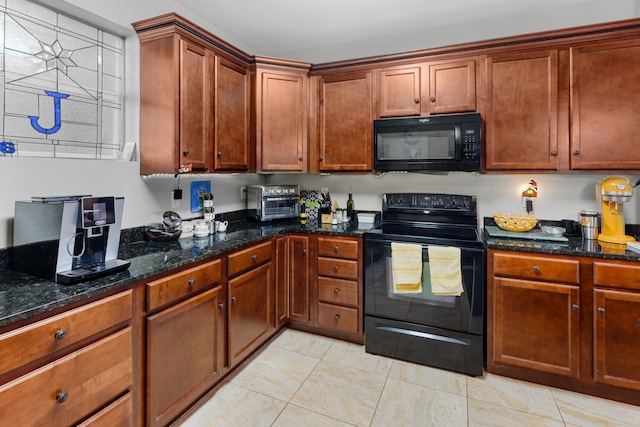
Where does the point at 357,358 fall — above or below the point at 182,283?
below

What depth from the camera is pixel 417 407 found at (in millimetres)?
1948

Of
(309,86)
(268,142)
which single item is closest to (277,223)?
(268,142)

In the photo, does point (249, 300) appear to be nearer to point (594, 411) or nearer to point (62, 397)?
point (62, 397)

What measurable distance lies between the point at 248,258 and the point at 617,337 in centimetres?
226

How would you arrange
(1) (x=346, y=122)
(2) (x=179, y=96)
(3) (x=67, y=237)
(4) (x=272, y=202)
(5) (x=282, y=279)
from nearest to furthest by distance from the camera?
(3) (x=67, y=237)
(2) (x=179, y=96)
(5) (x=282, y=279)
(1) (x=346, y=122)
(4) (x=272, y=202)

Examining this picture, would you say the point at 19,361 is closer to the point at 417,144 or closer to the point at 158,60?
the point at 158,60

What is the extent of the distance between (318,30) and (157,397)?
2.95m

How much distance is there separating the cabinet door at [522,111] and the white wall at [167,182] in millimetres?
334

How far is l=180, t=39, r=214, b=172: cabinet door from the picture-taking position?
2137 mm

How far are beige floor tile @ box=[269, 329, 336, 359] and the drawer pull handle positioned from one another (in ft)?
5.11

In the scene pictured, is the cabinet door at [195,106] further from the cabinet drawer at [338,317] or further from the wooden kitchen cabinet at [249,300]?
the cabinet drawer at [338,317]

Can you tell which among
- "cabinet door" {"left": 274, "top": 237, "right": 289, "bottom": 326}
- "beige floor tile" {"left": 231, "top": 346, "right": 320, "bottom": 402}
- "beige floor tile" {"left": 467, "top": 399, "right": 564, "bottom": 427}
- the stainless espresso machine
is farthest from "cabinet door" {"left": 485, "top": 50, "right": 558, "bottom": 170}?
the stainless espresso machine

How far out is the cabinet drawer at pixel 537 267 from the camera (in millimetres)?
2012

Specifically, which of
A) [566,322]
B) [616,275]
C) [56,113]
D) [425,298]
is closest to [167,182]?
[56,113]
